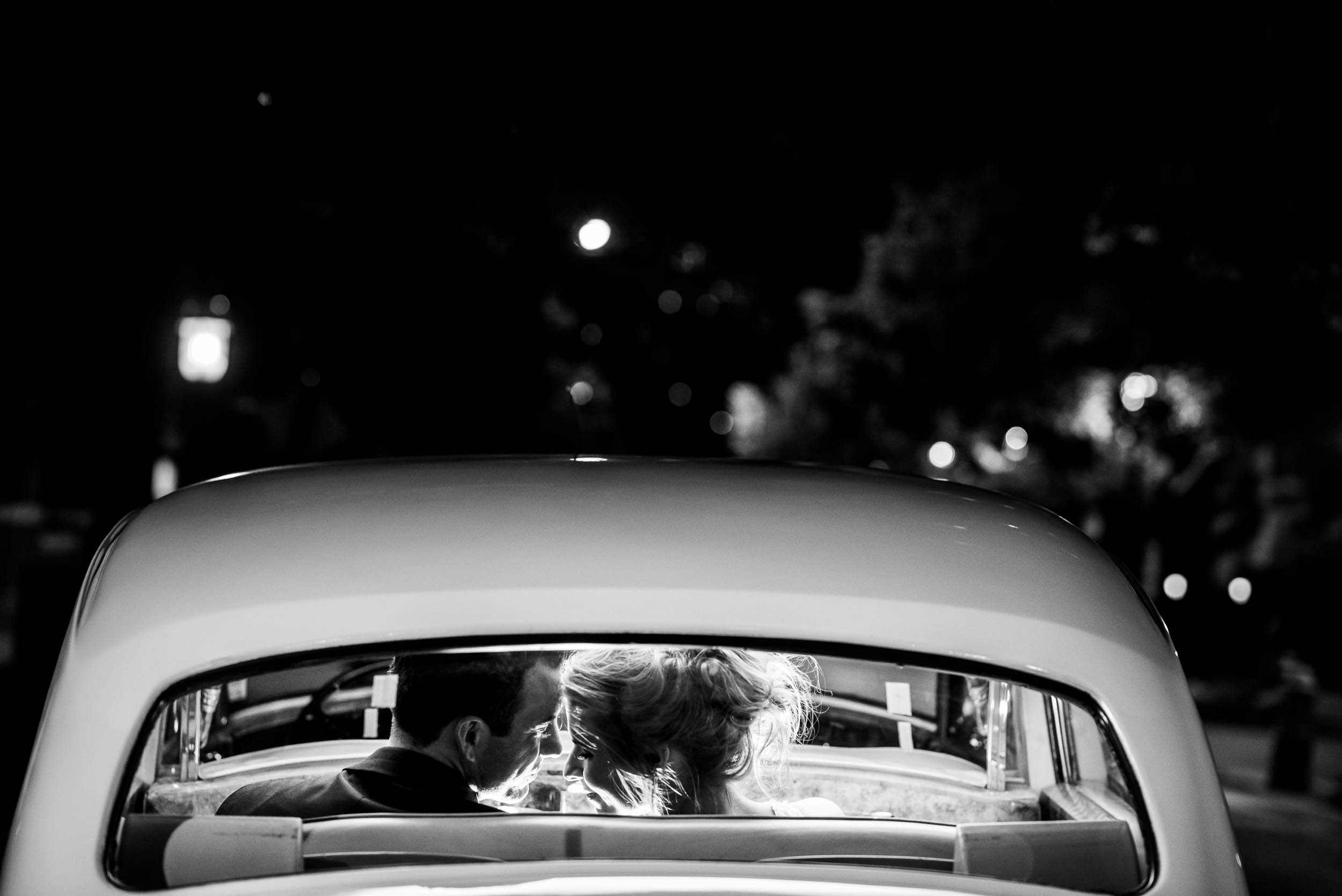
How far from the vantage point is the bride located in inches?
93.6

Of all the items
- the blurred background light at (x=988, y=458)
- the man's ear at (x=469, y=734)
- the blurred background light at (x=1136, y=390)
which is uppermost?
the blurred background light at (x=988, y=458)

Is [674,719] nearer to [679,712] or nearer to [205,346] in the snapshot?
[679,712]

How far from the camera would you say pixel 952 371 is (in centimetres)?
2278

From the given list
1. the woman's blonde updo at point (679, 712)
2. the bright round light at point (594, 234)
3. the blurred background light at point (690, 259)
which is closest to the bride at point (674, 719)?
the woman's blonde updo at point (679, 712)

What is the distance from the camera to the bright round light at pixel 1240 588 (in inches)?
698

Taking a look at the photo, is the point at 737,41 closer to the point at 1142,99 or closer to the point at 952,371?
the point at 1142,99

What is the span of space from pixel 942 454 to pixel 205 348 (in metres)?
21.7

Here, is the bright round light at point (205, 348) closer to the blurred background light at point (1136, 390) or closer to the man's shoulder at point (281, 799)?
the man's shoulder at point (281, 799)

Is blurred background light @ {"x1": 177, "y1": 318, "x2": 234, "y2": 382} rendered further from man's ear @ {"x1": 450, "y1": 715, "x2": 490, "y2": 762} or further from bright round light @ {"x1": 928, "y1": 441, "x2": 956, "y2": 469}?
bright round light @ {"x1": 928, "y1": 441, "x2": 956, "y2": 469}

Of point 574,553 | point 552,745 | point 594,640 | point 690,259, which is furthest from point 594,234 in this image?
point 690,259

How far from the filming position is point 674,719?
2.41m

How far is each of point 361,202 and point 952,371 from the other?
53.0 feet

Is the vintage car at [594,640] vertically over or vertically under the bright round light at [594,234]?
under

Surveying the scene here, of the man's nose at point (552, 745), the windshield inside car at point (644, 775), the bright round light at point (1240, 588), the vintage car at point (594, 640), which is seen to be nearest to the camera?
the vintage car at point (594, 640)
